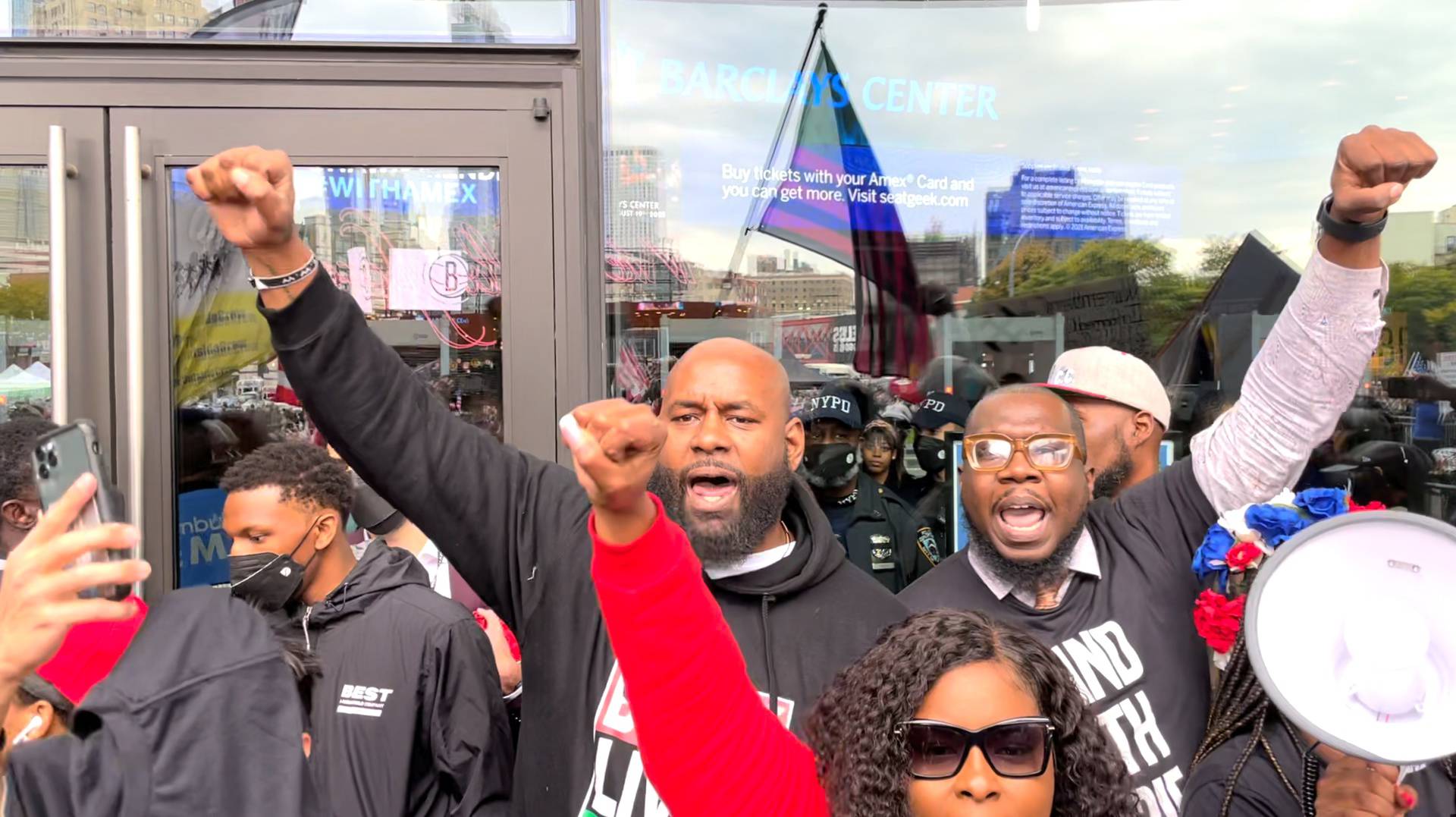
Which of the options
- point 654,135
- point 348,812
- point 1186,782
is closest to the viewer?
point 1186,782

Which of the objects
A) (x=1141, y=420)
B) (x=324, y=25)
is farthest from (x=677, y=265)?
(x=1141, y=420)

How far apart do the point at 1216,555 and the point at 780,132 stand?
268 centimetres

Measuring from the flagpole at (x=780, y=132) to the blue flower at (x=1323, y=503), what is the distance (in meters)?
2.53

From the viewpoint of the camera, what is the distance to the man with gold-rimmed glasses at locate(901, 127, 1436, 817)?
2297 millimetres

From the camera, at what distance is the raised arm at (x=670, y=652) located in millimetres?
1335

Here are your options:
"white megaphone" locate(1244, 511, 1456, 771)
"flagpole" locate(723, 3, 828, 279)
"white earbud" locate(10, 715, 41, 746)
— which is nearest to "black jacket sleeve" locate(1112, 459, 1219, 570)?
"white megaphone" locate(1244, 511, 1456, 771)

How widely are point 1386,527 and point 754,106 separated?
3089mm

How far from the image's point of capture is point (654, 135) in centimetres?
424

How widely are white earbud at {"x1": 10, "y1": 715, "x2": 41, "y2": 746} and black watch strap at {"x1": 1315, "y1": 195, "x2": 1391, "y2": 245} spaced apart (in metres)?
2.15

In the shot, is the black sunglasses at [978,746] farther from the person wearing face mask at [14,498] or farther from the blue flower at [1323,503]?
the person wearing face mask at [14,498]

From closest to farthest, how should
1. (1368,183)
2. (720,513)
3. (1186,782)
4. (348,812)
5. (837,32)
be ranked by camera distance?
(1368,183), (1186,782), (720,513), (348,812), (837,32)

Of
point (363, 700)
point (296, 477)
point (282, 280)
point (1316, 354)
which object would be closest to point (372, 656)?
A: point (363, 700)

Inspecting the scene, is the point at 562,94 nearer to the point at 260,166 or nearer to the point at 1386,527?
the point at 260,166

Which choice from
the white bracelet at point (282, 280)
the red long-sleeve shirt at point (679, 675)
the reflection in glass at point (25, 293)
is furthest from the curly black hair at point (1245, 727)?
the reflection in glass at point (25, 293)
